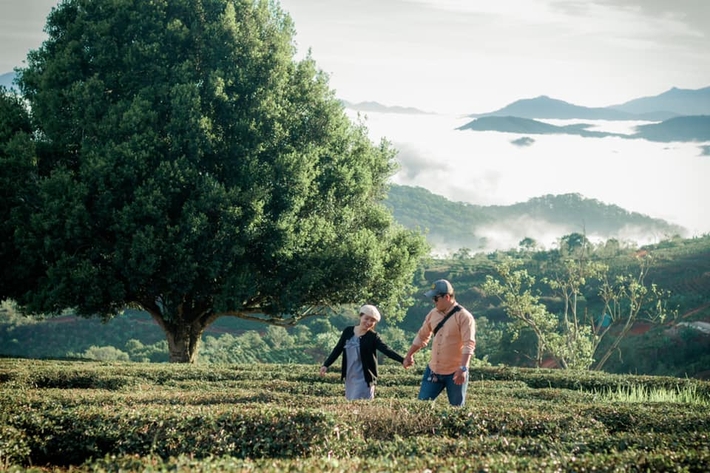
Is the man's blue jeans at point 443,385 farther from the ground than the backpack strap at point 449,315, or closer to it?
closer to it

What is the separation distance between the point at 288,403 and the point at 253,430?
3.01 meters

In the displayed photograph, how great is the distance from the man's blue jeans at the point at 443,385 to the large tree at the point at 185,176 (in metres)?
8.72

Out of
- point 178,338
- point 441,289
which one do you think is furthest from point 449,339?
point 178,338

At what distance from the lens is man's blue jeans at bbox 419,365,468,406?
30.0 ft

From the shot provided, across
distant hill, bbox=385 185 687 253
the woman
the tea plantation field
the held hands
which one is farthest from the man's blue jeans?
distant hill, bbox=385 185 687 253

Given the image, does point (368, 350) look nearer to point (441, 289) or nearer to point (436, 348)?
point (436, 348)

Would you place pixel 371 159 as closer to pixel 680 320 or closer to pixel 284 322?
pixel 284 322

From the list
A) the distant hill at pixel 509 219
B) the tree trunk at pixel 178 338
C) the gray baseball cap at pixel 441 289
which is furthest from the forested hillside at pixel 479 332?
the distant hill at pixel 509 219

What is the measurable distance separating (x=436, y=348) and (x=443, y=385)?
25.4 inches

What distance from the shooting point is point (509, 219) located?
386ft

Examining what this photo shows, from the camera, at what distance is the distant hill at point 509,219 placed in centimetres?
10492

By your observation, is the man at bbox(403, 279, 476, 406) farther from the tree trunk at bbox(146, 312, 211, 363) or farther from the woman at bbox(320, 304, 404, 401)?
the tree trunk at bbox(146, 312, 211, 363)

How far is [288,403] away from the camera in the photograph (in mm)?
10328

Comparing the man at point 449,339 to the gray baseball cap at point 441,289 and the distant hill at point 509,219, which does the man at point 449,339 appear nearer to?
the gray baseball cap at point 441,289
